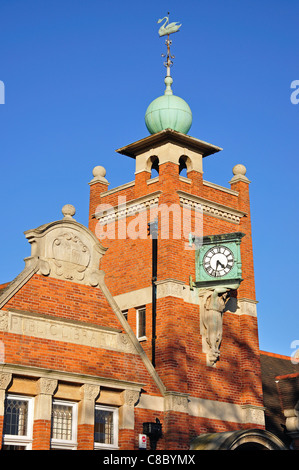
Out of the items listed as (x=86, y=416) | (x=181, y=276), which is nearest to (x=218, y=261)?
(x=181, y=276)

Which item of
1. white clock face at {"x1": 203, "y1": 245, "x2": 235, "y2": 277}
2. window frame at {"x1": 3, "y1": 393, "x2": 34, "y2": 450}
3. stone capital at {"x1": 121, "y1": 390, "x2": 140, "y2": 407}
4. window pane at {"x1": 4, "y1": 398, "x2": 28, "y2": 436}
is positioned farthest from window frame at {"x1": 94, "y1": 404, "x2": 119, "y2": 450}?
white clock face at {"x1": 203, "y1": 245, "x2": 235, "y2": 277}

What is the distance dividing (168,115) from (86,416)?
11554 mm

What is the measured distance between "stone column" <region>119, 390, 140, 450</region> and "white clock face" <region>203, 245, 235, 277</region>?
535 centimetres

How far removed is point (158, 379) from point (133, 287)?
13.2 ft

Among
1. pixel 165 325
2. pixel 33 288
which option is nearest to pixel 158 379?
pixel 165 325

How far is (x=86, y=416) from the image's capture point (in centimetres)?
2142

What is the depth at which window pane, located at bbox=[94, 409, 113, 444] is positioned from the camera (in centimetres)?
2217

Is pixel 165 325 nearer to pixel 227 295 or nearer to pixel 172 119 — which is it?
pixel 227 295

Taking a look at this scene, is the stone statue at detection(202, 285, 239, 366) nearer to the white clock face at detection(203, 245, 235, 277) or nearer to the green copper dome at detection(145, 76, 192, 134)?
the white clock face at detection(203, 245, 235, 277)

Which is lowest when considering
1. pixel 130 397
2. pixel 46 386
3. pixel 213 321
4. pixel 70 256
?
pixel 46 386

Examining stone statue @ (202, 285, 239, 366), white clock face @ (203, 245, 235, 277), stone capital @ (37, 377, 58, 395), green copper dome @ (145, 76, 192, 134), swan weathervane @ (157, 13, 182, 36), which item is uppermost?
swan weathervane @ (157, 13, 182, 36)

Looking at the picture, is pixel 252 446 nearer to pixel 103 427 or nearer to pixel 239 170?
pixel 103 427

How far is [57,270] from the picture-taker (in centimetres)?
2264

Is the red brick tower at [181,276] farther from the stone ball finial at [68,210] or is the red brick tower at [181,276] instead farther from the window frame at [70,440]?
the stone ball finial at [68,210]
